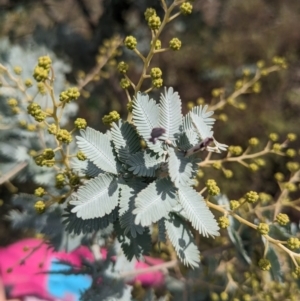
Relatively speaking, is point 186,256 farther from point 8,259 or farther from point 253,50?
point 253,50

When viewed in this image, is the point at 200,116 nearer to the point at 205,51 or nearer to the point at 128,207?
the point at 128,207

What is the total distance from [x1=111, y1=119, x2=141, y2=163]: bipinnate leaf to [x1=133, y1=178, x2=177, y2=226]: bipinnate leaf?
7cm

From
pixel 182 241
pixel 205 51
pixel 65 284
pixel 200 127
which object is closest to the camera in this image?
pixel 200 127

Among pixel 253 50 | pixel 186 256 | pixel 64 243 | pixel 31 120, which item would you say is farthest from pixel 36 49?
pixel 253 50

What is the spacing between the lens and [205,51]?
195 cm

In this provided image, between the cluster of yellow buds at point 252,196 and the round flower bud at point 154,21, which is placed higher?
the round flower bud at point 154,21

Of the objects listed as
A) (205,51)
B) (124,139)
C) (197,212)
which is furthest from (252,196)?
(205,51)

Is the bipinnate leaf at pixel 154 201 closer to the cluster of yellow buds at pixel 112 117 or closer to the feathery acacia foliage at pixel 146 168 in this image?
the feathery acacia foliage at pixel 146 168

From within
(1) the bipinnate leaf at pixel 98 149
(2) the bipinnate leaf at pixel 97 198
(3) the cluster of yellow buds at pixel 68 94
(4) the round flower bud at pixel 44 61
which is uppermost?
(4) the round flower bud at pixel 44 61

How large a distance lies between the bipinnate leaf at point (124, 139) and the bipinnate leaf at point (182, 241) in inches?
5.0

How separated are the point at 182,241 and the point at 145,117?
205 millimetres

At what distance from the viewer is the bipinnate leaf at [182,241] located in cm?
68

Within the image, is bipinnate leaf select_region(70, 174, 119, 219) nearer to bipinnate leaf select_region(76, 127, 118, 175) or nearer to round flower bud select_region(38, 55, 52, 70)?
bipinnate leaf select_region(76, 127, 118, 175)

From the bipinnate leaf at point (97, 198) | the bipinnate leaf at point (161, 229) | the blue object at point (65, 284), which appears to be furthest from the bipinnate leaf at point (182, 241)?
the blue object at point (65, 284)
